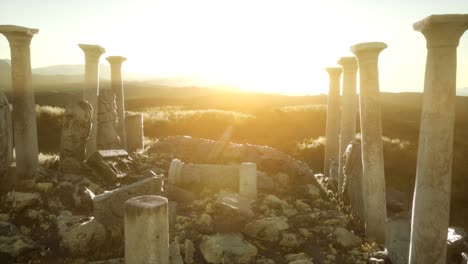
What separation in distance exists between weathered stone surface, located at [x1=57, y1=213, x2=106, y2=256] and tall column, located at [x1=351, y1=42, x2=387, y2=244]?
229 inches

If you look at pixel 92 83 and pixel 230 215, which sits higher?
pixel 92 83

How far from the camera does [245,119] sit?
2495 cm

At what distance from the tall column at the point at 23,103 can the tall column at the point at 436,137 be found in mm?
9024

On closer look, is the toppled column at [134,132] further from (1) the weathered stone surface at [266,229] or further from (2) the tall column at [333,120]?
(1) the weathered stone surface at [266,229]

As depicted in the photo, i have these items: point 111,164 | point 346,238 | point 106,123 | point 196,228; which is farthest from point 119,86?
point 346,238

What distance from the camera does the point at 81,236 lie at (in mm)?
7301

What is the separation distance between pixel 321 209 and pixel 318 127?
636 inches

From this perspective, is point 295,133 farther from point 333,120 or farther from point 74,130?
point 74,130

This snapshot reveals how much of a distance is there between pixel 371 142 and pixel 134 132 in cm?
1072

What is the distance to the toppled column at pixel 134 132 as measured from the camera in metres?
16.3

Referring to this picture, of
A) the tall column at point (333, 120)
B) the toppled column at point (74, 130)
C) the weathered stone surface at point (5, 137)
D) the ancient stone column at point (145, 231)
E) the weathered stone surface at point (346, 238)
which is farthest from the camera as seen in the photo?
the tall column at point (333, 120)

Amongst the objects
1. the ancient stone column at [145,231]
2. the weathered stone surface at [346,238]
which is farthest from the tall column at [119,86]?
the ancient stone column at [145,231]

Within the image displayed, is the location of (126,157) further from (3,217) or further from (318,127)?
(318,127)

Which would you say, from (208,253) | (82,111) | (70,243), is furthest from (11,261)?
(82,111)
